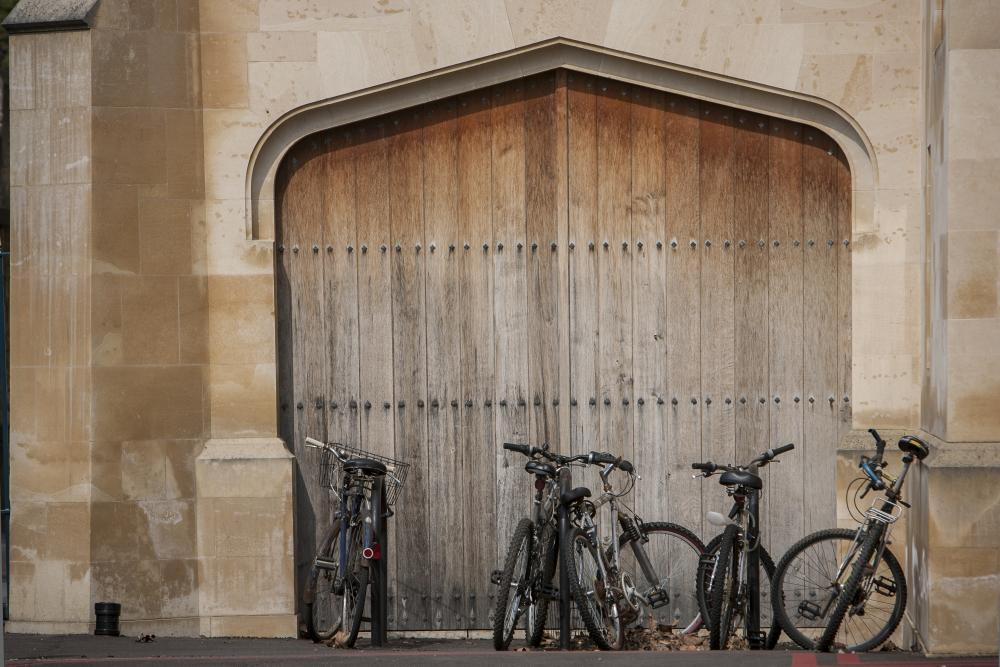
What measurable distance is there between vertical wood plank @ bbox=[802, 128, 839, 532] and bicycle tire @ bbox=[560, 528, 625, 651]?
146 cm

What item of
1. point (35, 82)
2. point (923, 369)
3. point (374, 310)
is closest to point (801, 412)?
point (923, 369)

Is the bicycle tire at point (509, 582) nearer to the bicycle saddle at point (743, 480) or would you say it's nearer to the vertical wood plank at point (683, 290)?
the bicycle saddle at point (743, 480)

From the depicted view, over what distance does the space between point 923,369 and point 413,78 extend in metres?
3.32

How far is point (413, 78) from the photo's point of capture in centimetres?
646

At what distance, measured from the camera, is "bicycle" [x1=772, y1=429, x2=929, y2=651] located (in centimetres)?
554

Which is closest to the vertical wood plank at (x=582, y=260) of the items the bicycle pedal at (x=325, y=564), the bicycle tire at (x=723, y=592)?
the bicycle tire at (x=723, y=592)

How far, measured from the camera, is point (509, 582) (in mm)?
5703

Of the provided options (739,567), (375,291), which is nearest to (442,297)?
(375,291)

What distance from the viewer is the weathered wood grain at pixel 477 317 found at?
22.1 feet

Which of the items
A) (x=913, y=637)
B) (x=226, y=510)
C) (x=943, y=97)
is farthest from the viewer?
(x=226, y=510)

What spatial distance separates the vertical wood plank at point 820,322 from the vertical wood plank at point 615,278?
1044 millimetres

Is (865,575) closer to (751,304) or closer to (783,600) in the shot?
(783,600)

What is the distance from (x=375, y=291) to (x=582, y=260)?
126 cm

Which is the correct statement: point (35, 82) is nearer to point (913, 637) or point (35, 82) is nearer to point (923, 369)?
point (923, 369)
